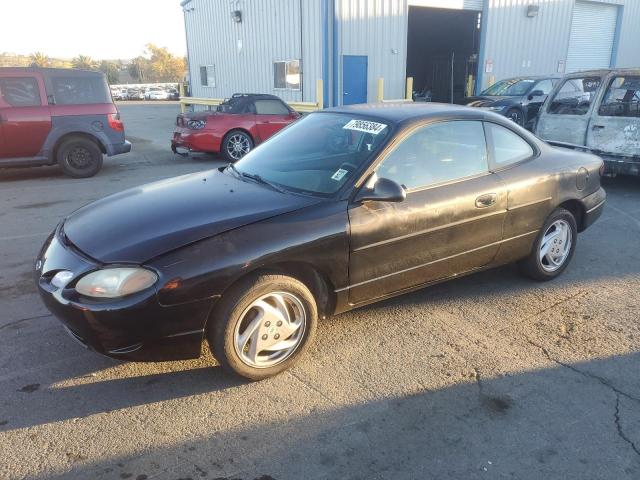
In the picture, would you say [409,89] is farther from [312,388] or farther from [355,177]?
[312,388]

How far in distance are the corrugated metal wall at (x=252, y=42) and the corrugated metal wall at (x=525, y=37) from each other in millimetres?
6806

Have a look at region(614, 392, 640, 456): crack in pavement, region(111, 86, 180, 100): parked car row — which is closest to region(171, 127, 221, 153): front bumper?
region(614, 392, 640, 456): crack in pavement

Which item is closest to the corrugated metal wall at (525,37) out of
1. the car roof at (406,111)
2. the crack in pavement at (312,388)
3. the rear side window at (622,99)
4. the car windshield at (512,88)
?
the car windshield at (512,88)

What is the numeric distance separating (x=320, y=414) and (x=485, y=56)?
18.9 meters

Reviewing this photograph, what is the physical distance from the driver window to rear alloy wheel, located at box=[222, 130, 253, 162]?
7.81 m

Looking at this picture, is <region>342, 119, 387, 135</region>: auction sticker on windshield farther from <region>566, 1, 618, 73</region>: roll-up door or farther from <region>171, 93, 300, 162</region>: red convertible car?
<region>566, 1, 618, 73</region>: roll-up door

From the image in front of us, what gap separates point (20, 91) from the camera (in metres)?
8.66

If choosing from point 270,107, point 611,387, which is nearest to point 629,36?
point 270,107

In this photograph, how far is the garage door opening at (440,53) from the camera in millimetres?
23781

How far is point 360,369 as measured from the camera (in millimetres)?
3123

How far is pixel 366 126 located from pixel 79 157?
24.5ft

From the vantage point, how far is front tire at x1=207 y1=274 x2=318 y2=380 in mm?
2768

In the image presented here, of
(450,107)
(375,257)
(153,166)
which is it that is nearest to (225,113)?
(153,166)

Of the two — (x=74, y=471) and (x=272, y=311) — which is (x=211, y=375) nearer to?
(x=272, y=311)
